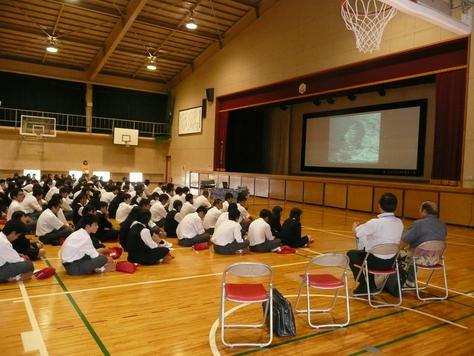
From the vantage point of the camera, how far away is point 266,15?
1816 centimetres

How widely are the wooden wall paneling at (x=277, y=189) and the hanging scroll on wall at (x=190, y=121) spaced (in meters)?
7.09

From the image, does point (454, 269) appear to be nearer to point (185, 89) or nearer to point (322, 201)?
point (322, 201)

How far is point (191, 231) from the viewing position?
321 inches

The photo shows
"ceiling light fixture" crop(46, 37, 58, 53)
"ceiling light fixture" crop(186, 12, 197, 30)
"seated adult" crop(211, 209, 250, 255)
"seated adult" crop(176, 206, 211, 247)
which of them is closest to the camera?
"seated adult" crop(211, 209, 250, 255)

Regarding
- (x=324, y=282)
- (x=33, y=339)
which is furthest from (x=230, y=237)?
(x=33, y=339)

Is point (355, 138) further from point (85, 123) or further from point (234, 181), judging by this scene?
point (85, 123)

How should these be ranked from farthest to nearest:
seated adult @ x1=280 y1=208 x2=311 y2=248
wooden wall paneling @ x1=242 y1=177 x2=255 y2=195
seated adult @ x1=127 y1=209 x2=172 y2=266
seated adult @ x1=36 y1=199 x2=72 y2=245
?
wooden wall paneling @ x1=242 y1=177 x2=255 y2=195
seated adult @ x1=280 y1=208 x2=311 y2=248
seated adult @ x1=36 y1=199 x2=72 y2=245
seated adult @ x1=127 y1=209 x2=172 y2=266

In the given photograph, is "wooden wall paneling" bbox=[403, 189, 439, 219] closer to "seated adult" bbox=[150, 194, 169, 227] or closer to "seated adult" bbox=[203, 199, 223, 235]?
"seated adult" bbox=[203, 199, 223, 235]

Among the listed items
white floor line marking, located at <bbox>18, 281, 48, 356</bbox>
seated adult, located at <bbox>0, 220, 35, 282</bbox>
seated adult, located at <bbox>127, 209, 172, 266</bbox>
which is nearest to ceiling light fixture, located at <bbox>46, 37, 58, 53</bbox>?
seated adult, located at <bbox>127, 209, 172, 266</bbox>

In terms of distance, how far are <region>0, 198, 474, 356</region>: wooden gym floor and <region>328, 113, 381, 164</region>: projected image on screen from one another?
29.9ft

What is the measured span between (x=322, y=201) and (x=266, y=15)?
9.25 m

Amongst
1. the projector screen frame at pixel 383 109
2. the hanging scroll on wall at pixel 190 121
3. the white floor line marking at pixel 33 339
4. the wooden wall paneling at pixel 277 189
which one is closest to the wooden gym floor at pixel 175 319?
the white floor line marking at pixel 33 339

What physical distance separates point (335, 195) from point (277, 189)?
3327 mm

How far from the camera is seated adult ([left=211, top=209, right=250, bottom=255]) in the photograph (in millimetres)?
7316
